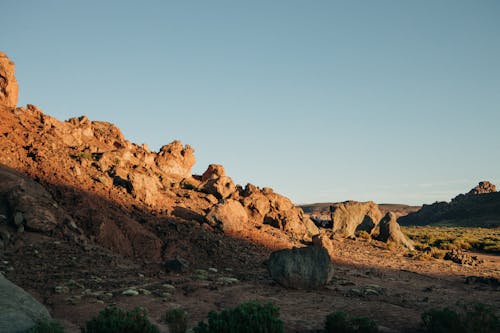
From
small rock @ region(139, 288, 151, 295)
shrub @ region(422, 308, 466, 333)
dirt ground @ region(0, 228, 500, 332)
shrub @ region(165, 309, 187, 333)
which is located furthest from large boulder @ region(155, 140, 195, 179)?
shrub @ region(422, 308, 466, 333)

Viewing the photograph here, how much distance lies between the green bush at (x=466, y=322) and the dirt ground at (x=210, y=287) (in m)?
0.67

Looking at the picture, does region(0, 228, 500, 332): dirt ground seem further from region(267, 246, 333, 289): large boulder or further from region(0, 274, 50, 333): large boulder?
region(0, 274, 50, 333): large boulder

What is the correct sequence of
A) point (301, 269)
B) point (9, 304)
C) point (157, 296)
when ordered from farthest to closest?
1. point (301, 269)
2. point (157, 296)
3. point (9, 304)

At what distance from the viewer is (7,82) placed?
89.3ft

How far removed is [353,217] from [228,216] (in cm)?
1628

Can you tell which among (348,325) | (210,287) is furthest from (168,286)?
(348,325)

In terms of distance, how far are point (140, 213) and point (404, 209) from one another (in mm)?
150936

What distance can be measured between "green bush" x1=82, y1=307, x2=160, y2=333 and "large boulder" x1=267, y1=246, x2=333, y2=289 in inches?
328

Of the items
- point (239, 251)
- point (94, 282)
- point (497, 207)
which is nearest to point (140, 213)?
point (239, 251)

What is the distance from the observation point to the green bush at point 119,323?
9.22 metres

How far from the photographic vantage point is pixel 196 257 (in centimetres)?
2184

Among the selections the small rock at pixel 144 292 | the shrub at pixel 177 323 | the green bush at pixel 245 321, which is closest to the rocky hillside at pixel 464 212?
the small rock at pixel 144 292

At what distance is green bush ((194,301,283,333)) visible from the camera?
9312 mm

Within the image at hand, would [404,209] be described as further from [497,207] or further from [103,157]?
[103,157]
